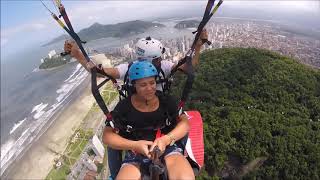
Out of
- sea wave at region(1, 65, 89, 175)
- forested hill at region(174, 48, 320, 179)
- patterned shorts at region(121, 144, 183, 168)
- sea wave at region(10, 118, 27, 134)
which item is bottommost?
sea wave at region(10, 118, 27, 134)

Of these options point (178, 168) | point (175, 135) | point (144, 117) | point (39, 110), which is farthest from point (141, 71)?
point (39, 110)

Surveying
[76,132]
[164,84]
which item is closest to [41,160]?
[76,132]

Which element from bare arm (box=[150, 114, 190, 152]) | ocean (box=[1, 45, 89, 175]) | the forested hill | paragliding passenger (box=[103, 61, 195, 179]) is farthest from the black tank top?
ocean (box=[1, 45, 89, 175])

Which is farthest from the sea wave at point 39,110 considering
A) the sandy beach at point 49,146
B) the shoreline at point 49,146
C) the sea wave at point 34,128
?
the sandy beach at point 49,146

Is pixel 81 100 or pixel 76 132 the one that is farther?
pixel 81 100

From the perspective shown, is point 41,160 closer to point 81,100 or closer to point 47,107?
point 81,100

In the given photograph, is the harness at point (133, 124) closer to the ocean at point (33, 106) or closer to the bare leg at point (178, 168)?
the bare leg at point (178, 168)

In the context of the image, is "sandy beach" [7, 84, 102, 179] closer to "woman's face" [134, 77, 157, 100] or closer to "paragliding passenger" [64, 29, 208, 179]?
"paragliding passenger" [64, 29, 208, 179]

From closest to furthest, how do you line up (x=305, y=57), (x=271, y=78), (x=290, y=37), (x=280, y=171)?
(x=280, y=171), (x=271, y=78), (x=305, y=57), (x=290, y=37)

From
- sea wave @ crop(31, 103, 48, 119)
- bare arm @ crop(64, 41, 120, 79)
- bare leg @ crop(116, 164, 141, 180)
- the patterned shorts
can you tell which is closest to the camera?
bare leg @ crop(116, 164, 141, 180)
